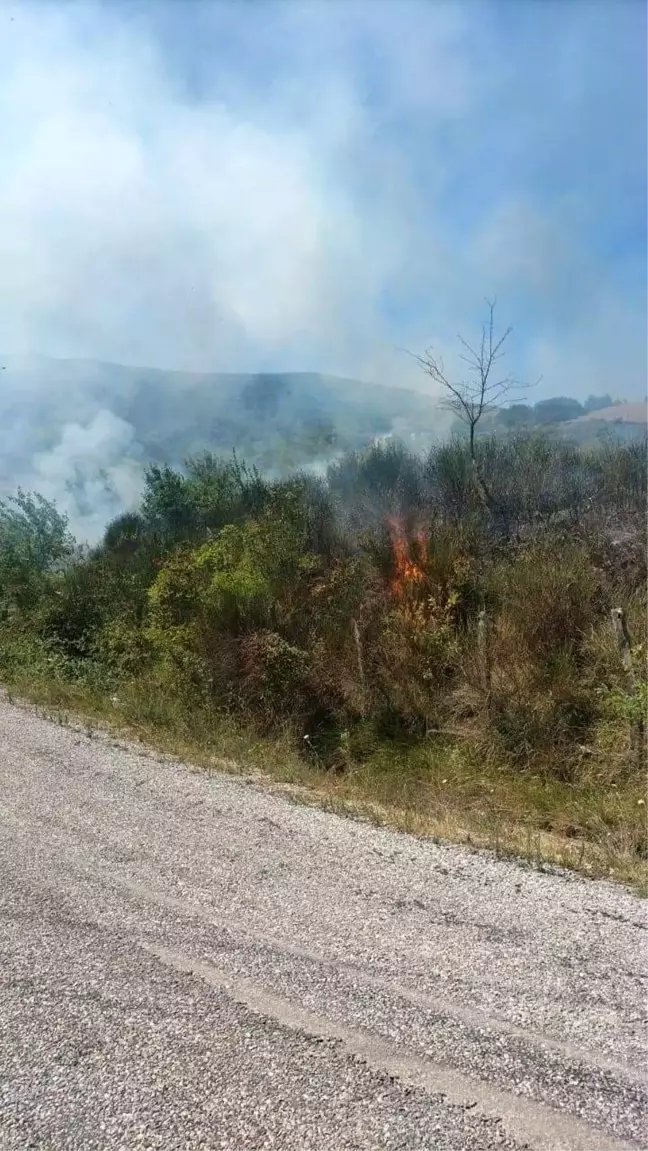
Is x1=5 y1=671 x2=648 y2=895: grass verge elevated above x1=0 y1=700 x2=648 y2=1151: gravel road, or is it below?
below

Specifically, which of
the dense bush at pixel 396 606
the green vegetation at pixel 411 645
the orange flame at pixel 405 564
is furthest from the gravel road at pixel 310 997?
the orange flame at pixel 405 564

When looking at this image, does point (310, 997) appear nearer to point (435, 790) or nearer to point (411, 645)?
point (435, 790)

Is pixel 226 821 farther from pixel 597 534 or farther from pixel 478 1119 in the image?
pixel 597 534

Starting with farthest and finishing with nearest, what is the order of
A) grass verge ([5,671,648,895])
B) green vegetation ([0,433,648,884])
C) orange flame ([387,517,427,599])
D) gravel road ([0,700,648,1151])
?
orange flame ([387,517,427,599]) < green vegetation ([0,433,648,884]) < grass verge ([5,671,648,895]) < gravel road ([0,700,648,1151])

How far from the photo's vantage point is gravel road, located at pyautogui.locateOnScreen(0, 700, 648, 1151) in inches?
94.8

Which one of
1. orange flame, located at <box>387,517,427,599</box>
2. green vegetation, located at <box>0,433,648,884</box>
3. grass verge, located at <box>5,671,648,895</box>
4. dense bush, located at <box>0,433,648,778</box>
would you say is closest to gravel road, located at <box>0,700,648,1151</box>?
grass verge, located at <box>5,671,648,895</box>

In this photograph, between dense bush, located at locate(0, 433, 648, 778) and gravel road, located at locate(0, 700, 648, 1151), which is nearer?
gravel road, located at locate(0, 700, 648, 1151)

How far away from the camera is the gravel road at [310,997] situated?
2.41 metres

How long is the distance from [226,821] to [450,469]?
9860 mm

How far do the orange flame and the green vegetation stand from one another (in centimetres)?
4

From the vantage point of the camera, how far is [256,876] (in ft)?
14.2

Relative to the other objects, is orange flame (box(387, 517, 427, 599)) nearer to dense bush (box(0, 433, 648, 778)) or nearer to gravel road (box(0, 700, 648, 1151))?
dense bush (box(0, 433, 648, 778))

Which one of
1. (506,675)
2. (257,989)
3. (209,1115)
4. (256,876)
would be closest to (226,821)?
(256,876)

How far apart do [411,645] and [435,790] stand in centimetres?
254
